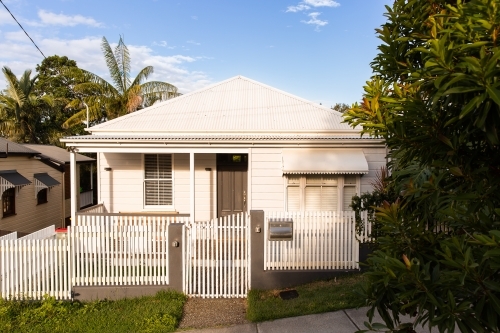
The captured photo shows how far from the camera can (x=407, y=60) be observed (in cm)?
284

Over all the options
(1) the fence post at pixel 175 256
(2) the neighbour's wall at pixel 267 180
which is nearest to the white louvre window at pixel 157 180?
(2) the neighbour's wall at pixel 267 180

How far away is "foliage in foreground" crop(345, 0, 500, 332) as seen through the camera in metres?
1.90

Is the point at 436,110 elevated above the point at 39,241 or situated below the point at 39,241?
above

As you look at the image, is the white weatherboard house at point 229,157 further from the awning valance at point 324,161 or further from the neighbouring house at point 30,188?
the neighbouring house at point 30,188

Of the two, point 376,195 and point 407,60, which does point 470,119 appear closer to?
point 407,60

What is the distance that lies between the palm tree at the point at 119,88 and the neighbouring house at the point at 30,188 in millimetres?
3946

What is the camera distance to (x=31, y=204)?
45.8ft

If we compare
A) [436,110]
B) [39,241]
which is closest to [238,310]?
[39,241]

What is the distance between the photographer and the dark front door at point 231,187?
1179cm

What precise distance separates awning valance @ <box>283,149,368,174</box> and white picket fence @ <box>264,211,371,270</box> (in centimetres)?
271

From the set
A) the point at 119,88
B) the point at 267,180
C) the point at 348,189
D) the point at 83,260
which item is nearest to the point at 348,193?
the point at 348,189

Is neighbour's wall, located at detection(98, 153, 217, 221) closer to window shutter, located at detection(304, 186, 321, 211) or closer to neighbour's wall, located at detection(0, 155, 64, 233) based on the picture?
window shutter, located at detection(304, 186, 321, 211)

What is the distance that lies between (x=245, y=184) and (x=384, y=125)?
363 inches

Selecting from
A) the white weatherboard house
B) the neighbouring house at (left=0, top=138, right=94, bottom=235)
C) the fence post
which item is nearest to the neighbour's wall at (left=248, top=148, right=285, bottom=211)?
the white weatherboard house
